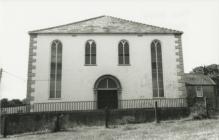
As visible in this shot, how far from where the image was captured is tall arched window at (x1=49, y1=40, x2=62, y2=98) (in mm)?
18609

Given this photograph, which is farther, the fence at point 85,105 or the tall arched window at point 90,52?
the tall arched window at point 90,52

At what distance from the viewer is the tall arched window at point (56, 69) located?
18.6 m

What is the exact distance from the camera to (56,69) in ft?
62.5

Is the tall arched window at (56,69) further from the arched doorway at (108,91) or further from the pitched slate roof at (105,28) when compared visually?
the arched doorway at (108,91)

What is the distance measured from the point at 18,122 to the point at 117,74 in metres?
7.95

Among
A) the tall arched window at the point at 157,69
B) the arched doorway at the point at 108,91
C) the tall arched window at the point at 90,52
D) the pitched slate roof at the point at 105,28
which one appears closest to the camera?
the arched doorway at the point at 108,91

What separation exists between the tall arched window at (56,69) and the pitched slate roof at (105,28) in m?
1.19

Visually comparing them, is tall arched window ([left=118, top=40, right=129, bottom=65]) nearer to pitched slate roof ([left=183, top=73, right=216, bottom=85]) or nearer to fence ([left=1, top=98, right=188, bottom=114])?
fence ([left=1, top=98, right=188, bottom=114])

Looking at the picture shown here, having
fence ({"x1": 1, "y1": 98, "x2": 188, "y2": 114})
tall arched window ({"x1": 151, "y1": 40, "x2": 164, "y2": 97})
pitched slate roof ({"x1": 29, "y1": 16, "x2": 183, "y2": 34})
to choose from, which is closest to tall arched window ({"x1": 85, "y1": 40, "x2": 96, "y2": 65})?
pitched slate roof ({"x1": 29, "y1": 16, "x2": 183, "y2": 34})

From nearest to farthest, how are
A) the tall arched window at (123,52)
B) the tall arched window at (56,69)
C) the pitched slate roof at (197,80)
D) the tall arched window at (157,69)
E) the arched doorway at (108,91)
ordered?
the tall arched window at (56,69) → the arched doorway at (108,91) → the tall arched window at (157,69) → the tall arched window at (123,52) → the pitched slate roof at (197,80)

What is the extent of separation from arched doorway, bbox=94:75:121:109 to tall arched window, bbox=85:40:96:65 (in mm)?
1589

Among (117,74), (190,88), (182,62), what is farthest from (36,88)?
(190,88)

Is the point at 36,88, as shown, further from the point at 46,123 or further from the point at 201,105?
the point at 201,105

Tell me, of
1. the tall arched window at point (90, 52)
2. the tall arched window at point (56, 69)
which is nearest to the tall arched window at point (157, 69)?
the tall arched window at point (90, 52)
